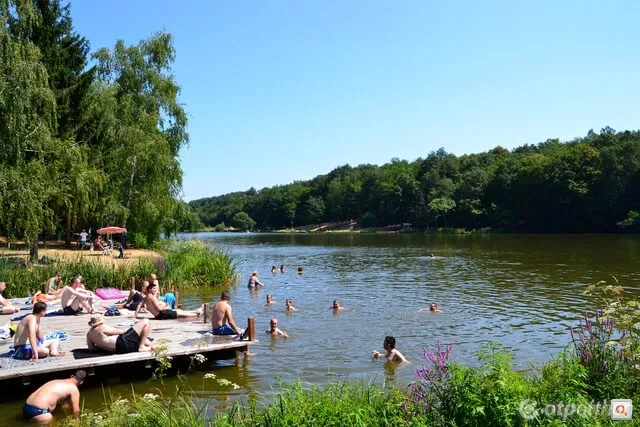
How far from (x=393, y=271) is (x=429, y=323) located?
18.4 meters

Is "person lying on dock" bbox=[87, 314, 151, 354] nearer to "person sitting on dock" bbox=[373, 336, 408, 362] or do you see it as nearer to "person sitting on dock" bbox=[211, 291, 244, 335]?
"person sitting on dock" bbox=[211, 291, 244, 335]

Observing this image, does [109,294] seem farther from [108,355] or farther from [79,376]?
[79,376]

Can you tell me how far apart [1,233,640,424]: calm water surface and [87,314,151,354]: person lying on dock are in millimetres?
827

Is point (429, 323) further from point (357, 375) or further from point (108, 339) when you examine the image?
point (108, 339)

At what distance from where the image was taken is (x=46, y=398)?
30.8 ft

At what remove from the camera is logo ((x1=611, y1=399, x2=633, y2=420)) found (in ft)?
20.5

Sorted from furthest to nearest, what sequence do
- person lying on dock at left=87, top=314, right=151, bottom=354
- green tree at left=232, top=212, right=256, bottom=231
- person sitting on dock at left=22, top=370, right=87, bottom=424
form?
green tree at left=232, top=212, right=256, bottom=231, person lying on dock at left=87, top=314, right=151, bottom=354, person sitting on dock at left=22, top=370, right=87, bottom=424

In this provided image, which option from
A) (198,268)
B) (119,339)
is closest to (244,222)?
(198,268)

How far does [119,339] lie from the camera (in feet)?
38.3

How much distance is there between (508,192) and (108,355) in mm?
110167

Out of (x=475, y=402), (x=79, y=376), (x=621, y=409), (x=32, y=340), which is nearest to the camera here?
(x=475, y=402)

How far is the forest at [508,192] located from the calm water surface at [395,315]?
3087 cm

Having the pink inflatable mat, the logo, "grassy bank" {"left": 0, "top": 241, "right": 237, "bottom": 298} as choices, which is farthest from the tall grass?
the logo

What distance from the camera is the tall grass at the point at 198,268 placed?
84.8ft
